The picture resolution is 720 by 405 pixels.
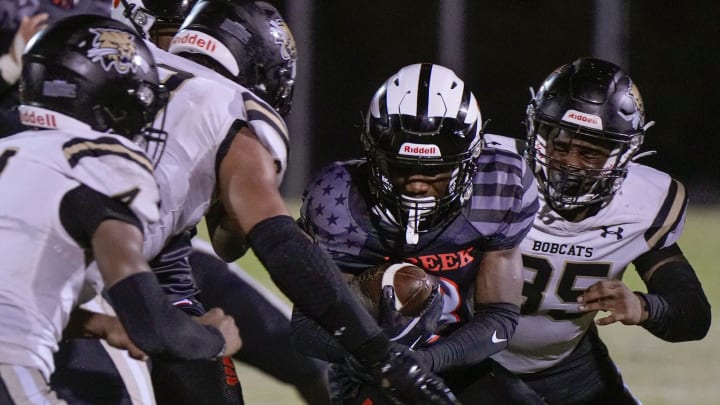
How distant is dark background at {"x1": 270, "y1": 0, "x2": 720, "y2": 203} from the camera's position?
36.3 ft

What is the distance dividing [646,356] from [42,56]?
3.83 meters

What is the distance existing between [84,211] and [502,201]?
135 cm

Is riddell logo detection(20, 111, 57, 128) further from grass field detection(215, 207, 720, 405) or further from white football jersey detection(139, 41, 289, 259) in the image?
grass field detection(215, 207, 720, 405)

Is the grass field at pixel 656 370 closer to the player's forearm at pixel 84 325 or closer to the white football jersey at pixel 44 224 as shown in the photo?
the player's forearm at pixel 84 325

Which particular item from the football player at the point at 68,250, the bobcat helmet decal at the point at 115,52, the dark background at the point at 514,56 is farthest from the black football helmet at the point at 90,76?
the dark background at the point at 514,56

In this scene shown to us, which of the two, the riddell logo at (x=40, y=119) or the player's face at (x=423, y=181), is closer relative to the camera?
the riddell logo at (x=40, y=119)

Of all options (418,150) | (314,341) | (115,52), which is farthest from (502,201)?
(115,52)

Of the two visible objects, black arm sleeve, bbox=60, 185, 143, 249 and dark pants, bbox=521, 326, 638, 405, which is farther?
dark pants, bbox=521, 326, 638, 405

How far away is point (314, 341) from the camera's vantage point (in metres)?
3.50

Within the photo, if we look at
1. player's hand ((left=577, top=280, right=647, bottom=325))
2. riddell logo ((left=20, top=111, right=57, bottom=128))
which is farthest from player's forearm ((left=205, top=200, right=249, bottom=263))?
player's hand ((left=577, top=280, right=647, bottom=325))

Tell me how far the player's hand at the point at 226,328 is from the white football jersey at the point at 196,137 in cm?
27

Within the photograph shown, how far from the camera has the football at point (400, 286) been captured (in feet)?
11.3

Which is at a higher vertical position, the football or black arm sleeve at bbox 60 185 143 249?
black arm sleeve at bbox 60 185 143 249

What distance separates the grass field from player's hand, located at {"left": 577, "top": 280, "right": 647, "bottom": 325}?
5.02ft
